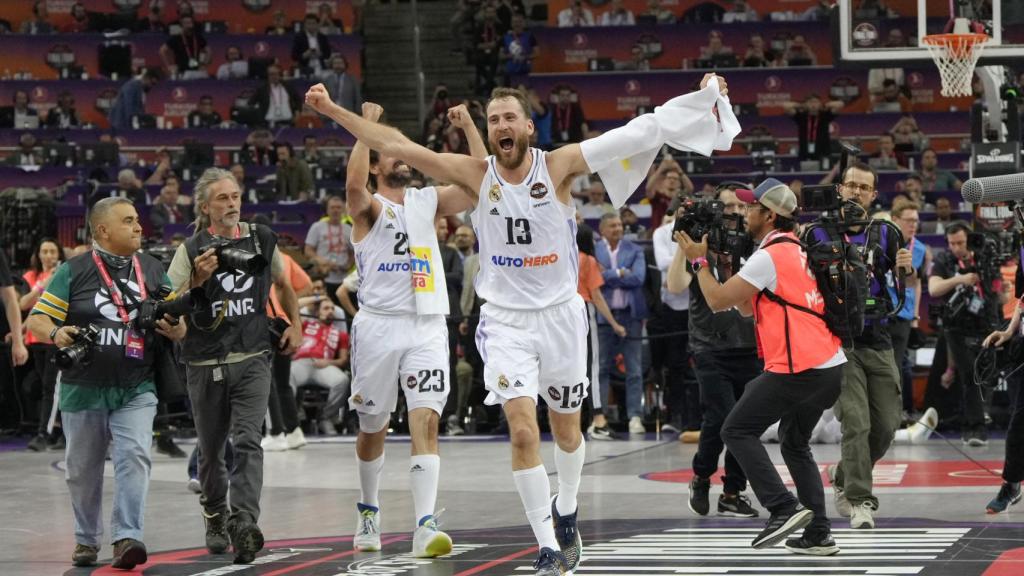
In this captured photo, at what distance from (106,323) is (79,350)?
38 cm

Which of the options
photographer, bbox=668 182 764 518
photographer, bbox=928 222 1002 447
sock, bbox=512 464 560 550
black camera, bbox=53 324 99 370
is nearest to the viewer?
sock, bbox=512 464 560 550

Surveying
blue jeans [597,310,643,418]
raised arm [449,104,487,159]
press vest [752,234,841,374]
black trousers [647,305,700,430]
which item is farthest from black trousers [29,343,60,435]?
press vest [752,234,841,374]

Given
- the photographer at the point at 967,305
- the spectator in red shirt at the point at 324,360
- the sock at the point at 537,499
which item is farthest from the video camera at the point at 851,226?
the spectator in red shirt at the point at 324,360

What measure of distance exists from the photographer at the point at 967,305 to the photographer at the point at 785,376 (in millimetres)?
6365

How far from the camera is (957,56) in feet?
43.3

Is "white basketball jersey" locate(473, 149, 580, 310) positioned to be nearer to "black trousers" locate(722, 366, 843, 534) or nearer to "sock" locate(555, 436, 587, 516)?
"sock" locate(555, 436, 587, 516)

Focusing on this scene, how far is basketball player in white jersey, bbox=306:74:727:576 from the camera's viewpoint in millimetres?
7473

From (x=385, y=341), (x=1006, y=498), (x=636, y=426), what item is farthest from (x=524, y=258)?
(x=636, y=426)

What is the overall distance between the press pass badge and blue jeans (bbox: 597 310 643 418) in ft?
26.0

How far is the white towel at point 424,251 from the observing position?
8.69 metres

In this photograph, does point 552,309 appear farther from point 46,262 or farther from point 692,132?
point 46,262

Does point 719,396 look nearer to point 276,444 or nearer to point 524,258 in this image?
point 524,258

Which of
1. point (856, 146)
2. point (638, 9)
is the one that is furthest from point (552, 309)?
point (638, 9)

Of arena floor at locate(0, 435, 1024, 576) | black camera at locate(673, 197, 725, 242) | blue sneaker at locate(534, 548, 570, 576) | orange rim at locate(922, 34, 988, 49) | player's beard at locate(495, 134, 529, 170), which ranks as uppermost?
orange rim at locate(922, 34, 988, 49)
